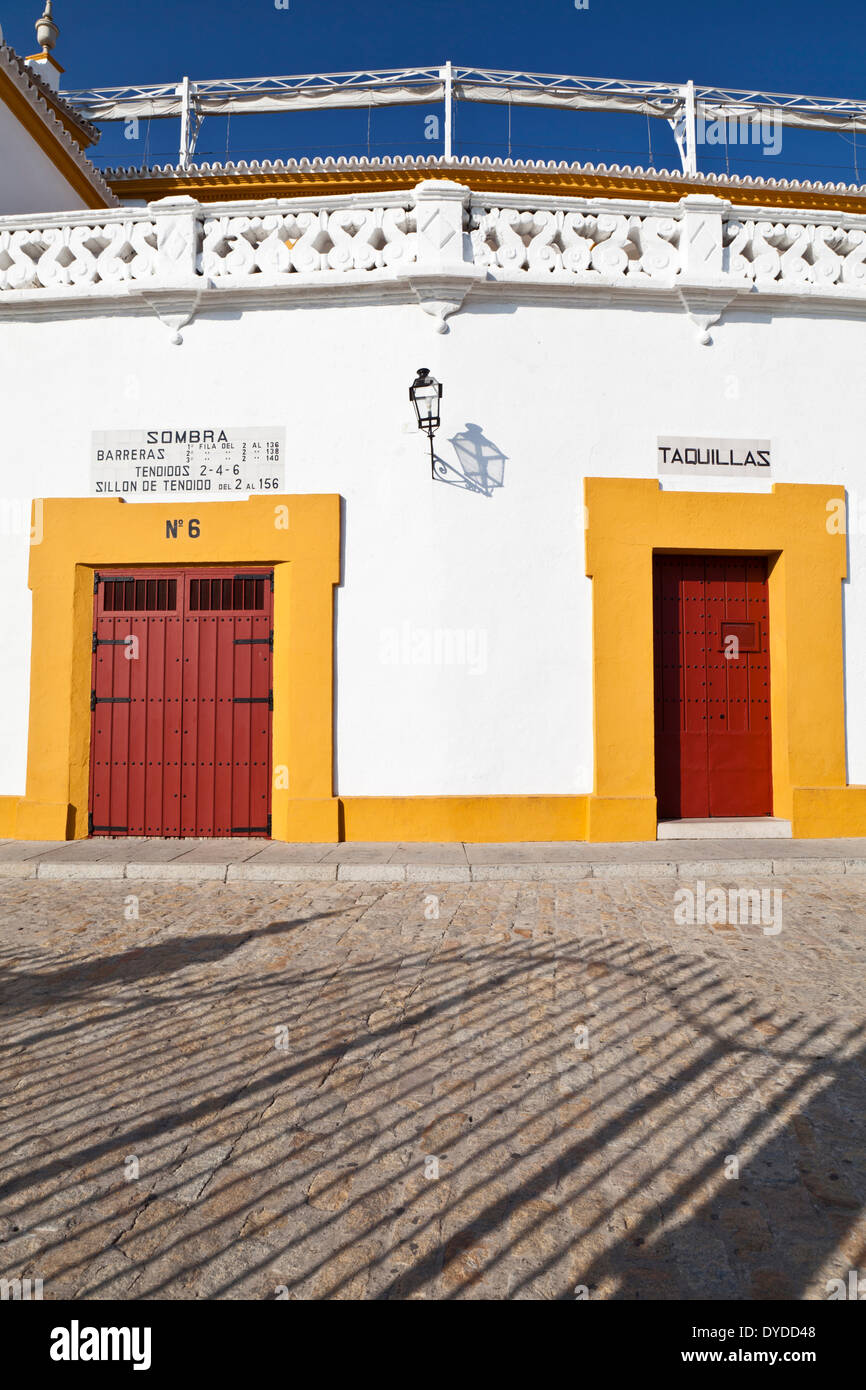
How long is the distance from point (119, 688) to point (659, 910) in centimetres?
580

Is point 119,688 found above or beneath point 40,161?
beneath

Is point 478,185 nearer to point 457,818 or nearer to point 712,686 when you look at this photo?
point 712,686

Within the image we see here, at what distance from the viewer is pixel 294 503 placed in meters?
8.04

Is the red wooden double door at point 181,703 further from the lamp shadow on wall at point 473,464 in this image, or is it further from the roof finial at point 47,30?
the roof finial at point 47,30

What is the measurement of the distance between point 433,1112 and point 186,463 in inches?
278

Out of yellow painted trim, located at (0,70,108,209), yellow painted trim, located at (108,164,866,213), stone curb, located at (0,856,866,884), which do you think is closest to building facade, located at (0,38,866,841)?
stone curb, located at (0,856,866,884)

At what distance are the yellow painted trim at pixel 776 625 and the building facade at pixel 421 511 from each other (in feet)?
0.10

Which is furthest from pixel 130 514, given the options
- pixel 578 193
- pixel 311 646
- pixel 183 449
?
pixel 578 193

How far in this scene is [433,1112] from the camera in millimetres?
2918

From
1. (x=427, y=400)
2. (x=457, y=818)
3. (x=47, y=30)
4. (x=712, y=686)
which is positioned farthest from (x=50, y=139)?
(x=712, y=686)

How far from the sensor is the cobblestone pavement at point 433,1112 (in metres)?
2.12

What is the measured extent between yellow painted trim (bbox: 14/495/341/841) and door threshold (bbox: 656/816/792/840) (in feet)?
11.2
